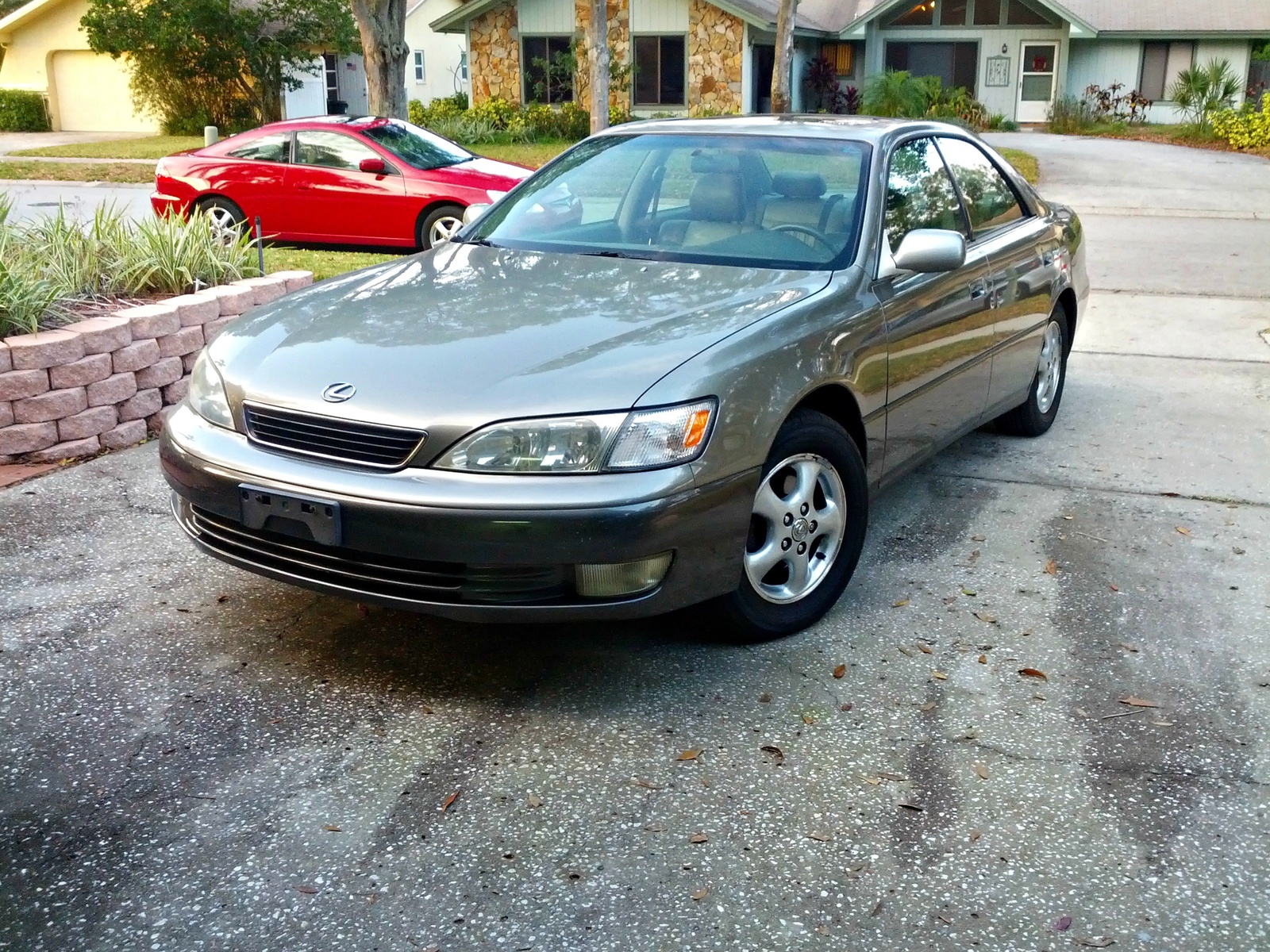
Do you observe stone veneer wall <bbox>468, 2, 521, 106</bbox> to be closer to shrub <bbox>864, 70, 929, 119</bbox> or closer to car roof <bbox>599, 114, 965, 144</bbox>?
shrub <bbox>864, 70, 929, 119</bbox>

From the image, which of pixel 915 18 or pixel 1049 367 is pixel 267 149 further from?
pixel 915 18

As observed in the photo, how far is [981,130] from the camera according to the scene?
34719 mm

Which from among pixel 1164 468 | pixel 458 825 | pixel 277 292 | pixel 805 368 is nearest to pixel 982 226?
pixel 1164 468

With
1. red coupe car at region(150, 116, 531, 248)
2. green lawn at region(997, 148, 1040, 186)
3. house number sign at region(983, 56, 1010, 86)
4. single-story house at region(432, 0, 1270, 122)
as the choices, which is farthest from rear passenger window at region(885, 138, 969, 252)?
house number sign at region(983, 56, 1010, 86)

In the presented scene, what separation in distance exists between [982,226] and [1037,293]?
0.58 meters

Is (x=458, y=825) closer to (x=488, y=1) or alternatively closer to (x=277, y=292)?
(x=277, y=292)

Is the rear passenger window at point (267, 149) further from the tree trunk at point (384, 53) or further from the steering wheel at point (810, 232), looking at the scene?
the steering wheel at point (810, 232)

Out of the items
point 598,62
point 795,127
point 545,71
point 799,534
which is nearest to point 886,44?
point 545,71

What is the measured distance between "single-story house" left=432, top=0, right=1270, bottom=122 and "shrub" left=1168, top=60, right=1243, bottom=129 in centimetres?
128

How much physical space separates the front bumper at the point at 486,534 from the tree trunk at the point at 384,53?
51.4 ft

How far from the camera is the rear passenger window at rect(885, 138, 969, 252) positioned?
4.83 meters

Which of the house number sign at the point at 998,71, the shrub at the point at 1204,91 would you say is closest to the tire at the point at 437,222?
the shrub at the point at 1204,91

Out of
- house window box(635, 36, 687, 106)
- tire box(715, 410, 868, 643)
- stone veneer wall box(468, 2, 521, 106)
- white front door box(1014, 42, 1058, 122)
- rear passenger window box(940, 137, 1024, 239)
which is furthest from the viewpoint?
white front door box(1014, 42, 1058, 122)

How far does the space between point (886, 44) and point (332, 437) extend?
37917 millimetres
